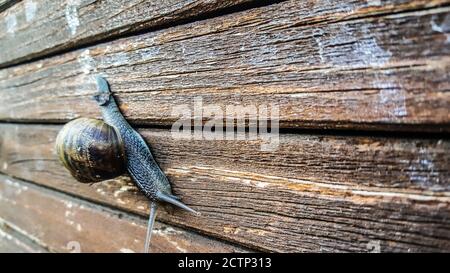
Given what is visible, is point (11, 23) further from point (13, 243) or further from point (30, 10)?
point (13, 243)

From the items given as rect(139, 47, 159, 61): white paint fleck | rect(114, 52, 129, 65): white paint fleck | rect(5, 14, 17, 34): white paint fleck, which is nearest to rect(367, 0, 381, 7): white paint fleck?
rect(139, 47, 159, 61): white paint fleck

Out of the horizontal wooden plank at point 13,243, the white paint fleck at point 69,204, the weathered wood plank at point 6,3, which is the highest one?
the weathered wood plank at point 6,3

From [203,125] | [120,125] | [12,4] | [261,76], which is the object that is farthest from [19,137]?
[261,76]

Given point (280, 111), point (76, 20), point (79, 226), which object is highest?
point (76, 20)

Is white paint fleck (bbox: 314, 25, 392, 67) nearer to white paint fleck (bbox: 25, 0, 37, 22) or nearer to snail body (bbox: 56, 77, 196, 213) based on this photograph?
snail body (bbox: 56, 77, 196, 213)

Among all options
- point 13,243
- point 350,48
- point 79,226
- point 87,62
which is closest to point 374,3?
point 350,48

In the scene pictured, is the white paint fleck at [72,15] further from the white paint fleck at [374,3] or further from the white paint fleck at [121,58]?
the white paint fleck at [374,3]

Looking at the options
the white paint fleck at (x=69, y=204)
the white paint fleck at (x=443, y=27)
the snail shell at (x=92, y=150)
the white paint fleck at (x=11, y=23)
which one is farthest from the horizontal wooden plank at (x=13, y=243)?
the white paint fleck at (x=443, y=27)
